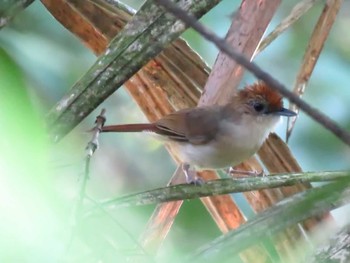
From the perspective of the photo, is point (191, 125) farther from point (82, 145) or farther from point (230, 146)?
point (82, 145)

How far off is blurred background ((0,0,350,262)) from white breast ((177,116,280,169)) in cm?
15

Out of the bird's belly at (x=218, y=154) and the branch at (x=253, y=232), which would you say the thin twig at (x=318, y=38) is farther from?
the branch at (x=253, y=232)

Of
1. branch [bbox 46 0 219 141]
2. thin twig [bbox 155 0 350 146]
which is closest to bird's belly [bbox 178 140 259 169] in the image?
branch [bbox 46 0 219 141]

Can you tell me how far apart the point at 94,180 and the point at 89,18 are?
1.17 metres

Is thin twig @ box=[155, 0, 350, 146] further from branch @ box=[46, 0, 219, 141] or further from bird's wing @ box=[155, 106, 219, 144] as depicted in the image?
bird's wing @ box=[155, 106, 219, 144]

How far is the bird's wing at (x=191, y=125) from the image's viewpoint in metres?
1.94

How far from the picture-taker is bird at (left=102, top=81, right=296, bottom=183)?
1971mm

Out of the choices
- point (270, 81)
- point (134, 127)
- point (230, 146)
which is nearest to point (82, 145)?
point (134, 127)

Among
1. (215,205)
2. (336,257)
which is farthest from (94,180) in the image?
(336,257)

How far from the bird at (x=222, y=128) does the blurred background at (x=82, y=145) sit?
0.48 ft

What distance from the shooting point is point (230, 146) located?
6.73 feet

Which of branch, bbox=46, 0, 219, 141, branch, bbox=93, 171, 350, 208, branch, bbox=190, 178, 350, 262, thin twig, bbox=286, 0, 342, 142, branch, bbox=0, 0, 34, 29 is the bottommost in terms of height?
branch, bbox=190, 178, 350, 262

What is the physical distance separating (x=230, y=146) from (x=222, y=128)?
128 millimetres

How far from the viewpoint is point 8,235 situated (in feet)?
1.23
